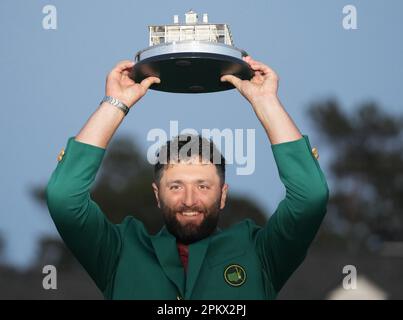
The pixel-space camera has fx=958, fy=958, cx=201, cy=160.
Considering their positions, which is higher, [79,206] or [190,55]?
[190,55]

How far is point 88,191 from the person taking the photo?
13.9 ft

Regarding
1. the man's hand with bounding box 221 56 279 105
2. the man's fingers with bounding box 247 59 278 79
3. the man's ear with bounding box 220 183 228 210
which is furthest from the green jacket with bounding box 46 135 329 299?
the man's fingers with bounding box 247 59 278 79

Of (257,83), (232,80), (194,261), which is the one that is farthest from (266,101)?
(194,261)

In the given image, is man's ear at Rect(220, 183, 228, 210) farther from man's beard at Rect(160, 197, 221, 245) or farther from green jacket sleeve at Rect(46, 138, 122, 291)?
green jacket sleeve at Rect(46, 138, 122, 291)

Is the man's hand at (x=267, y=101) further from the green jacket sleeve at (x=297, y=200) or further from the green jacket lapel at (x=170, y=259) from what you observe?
the green jacket lapel at (x=170, y=259)

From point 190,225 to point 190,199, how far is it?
0.12m

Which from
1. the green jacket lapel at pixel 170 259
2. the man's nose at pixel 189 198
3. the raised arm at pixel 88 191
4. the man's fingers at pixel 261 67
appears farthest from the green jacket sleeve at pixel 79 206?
the man's fingers at pixel 261 67

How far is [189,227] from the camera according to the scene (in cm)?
444

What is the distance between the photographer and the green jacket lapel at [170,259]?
14.3 feet

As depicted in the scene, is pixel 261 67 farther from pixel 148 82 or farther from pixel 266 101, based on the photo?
pixel 148 82

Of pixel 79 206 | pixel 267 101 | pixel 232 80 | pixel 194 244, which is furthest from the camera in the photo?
pixel 232 80

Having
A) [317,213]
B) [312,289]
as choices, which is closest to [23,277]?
[312,289]

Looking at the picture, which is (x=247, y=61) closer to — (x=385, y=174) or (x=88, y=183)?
(x=88, y=183)

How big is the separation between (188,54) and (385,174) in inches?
359
